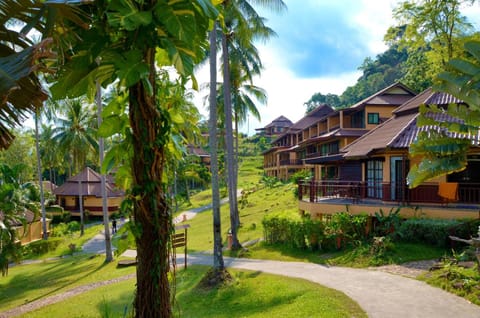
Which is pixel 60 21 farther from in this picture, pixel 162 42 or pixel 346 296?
pixel 346 296

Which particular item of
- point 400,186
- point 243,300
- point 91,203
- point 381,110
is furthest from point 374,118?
point 91,203

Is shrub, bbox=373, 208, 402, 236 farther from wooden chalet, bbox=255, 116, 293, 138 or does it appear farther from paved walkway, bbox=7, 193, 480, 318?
wooden chalet, bbox=255, 116, 293, 138

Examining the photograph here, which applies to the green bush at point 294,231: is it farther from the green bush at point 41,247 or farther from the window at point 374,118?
the green bush at point 41,247

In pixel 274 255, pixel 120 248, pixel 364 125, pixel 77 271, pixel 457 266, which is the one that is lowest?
pixel 77 271

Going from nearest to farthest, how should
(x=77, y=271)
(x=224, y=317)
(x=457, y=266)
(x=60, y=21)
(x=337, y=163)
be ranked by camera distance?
(x=60, y=21)
(x=224, y=317)
(x=457, y=266)
(x=77, y=271)
(x=337, y=163)

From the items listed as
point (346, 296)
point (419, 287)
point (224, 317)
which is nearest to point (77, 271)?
point (224, 317)

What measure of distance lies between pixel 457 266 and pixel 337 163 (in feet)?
57.5

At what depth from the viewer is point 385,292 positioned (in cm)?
949

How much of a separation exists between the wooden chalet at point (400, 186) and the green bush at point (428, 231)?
121 cm

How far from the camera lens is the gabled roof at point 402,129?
1666 centimetres

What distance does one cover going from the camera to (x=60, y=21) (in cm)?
205

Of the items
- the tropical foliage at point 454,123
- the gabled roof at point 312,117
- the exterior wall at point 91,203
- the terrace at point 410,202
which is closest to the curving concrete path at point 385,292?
the tropical foliage at point 454,123

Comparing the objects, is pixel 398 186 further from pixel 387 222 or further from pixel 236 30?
pixel 236 30

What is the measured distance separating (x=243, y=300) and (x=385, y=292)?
4.02 metres
